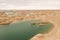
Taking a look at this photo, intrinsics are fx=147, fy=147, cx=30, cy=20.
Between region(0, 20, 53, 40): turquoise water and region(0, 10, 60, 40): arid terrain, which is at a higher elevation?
region(0, 10, 60, 40): arid terrain

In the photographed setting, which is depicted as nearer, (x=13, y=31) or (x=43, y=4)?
(x=13, y=31)

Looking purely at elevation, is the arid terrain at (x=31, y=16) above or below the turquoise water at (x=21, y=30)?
above

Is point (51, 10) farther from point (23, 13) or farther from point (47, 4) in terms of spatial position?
point (23, 13)

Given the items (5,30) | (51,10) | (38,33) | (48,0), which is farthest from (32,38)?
(48,0)

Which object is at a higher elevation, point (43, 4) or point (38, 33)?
point (43, 4)

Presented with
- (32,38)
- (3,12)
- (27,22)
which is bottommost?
(32,38)

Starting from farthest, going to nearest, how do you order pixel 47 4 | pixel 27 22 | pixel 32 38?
pixel 47 4 → pixel 27 22 → pixel 32 38

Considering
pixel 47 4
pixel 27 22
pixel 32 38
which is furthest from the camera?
pixel 47 4
